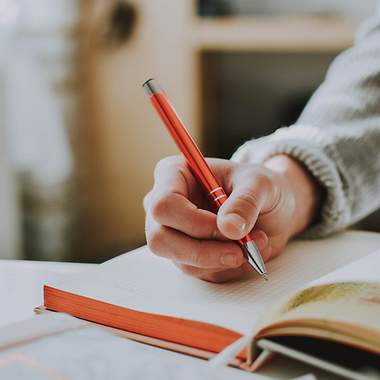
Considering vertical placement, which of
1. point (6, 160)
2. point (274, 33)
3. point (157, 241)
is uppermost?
point (274, 33)

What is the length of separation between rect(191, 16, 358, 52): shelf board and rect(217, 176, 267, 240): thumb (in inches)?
44.1

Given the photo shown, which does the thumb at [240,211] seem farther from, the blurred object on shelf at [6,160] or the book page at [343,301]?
the blurred object on shelf at [6,160]

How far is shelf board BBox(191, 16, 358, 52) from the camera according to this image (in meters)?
1.64

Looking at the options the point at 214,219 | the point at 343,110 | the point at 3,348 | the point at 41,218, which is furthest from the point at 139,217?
the point at 3,348

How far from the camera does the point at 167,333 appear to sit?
49 centimetres

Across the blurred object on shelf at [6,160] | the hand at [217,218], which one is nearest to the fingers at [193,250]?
the hand at [217,218]

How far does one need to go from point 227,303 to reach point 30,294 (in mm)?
173

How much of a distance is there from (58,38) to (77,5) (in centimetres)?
12

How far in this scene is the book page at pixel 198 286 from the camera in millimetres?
505

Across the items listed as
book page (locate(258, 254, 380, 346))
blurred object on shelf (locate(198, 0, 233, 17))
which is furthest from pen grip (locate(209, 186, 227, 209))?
blurred object on shelf (locate(198, 0, 233, 17))

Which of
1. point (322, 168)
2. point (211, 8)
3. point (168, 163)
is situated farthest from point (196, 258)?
point (211, 8)

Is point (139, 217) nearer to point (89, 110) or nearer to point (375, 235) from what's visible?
point (89, 110)

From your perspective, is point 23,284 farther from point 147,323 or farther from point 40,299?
point 147,323

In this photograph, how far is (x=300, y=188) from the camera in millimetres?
732
